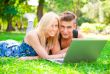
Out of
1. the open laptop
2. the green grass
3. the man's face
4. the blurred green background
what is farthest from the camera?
the blurred green background

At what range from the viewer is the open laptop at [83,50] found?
5.14m

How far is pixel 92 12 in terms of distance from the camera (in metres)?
43.6

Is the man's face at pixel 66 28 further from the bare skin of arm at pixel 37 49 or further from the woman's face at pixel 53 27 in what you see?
the bare skin of arm at pixel 37 49

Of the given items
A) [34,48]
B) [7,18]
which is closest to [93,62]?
[34,48]

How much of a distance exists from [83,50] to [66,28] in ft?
1.91

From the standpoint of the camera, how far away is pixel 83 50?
540 cm

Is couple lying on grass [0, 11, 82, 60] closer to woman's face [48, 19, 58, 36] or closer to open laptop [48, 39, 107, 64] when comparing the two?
woman's face [48, 19, 58, 36]

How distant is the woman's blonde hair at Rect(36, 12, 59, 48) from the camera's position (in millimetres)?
5691

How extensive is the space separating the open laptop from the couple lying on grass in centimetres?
34

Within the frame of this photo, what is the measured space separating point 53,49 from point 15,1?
25.2 metres

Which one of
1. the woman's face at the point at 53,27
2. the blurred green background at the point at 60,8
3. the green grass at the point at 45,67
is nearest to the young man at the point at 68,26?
the woman's face at the point at 53,27

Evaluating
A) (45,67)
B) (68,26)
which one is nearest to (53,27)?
(68,26)

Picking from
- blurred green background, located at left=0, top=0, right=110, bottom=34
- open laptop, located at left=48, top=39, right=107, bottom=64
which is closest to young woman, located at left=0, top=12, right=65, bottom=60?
open laptop, located at left=48, top=39, right=107, bottom=64

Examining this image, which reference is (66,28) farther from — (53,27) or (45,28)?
(45,28)
